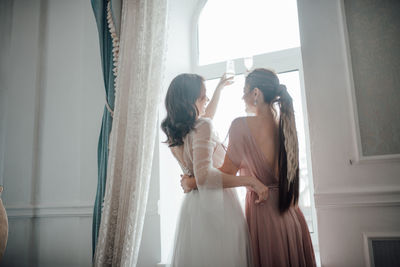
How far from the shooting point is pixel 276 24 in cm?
237

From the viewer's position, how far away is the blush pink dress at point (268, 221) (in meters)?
1.48

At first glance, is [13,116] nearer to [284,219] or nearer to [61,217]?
[61,217]

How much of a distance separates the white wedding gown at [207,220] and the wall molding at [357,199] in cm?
44

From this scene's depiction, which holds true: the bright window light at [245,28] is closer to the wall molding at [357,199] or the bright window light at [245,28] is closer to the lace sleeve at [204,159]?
the lace sleeve at [204,159]

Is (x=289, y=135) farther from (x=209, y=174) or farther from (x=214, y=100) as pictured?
(x=214, y=100)

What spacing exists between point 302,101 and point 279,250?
107 centimetres

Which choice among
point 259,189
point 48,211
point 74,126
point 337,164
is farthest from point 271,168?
point 48,211

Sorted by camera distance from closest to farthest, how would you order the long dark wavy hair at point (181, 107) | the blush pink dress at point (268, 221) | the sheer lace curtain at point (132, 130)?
the blush pink dress at point (268, 221) < the long dark wavy hair at point (181, 107) < the sheer lace curtain at point (132, 130)

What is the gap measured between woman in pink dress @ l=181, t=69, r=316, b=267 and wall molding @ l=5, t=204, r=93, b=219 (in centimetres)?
106

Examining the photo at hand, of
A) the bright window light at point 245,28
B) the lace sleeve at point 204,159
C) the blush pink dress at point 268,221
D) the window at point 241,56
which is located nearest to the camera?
the blush pink dress at point 268,221

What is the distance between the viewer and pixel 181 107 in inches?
68.7

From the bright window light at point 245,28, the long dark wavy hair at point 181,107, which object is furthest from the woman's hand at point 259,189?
the bright window light at point 245,28

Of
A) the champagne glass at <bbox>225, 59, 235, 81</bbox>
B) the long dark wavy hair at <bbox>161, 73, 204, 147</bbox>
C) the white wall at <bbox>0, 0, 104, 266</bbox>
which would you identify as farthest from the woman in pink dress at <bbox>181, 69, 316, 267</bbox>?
the white wall at <bbox>0, 0, 104, 266</bbox>

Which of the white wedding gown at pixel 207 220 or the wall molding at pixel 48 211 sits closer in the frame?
the white wedding gown at pixel 207 220
